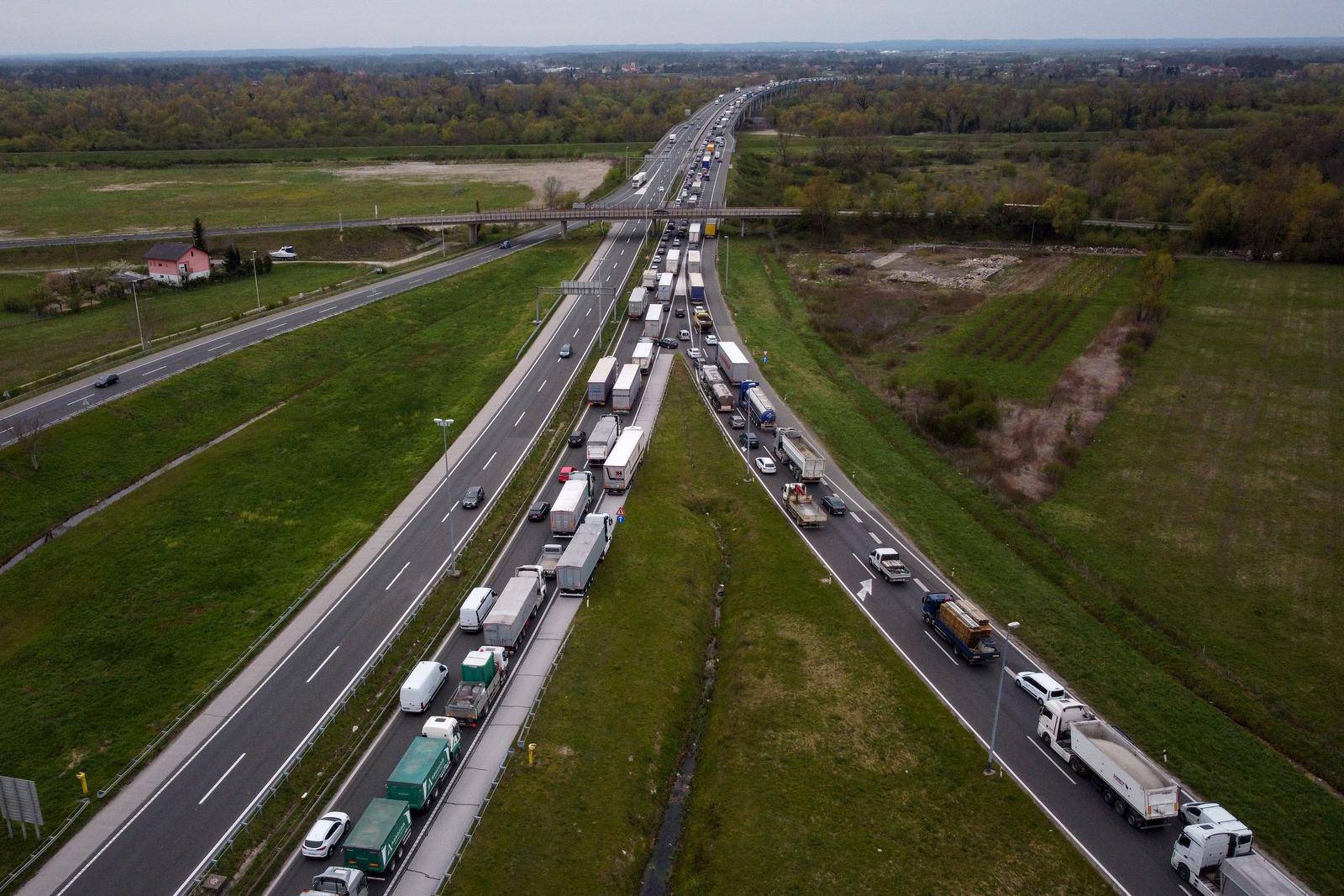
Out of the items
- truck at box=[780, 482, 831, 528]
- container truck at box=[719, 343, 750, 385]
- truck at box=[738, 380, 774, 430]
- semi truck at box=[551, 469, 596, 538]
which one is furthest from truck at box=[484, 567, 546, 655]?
container truck at box=[719, 343, 750, 385]

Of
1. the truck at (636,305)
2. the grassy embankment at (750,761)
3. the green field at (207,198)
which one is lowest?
the grassy embankment at (750,761)

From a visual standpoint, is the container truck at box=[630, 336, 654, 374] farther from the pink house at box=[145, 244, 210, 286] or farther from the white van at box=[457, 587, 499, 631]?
the pink house at box=[145, 244, 210, 286]

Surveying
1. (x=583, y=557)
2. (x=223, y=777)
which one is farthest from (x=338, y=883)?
(x=583, y=557)

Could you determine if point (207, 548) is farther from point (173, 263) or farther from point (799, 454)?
point (173, 263)

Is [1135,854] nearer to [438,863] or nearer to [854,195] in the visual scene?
[438,863]

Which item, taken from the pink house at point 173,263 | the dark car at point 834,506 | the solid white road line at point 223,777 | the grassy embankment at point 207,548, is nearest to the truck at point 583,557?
the grassy embankment at point 207,548

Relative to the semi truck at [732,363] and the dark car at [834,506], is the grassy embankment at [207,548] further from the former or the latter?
the dark car at [834,506]
